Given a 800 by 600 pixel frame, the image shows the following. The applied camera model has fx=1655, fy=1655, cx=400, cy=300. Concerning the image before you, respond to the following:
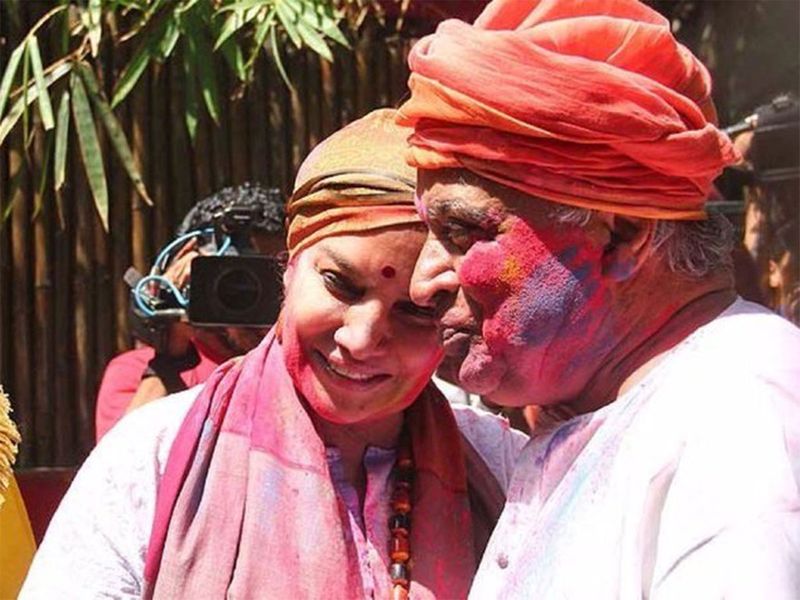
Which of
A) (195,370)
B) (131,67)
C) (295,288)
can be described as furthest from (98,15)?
(295,288)

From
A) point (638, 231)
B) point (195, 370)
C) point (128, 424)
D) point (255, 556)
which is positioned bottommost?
point (195, 370)

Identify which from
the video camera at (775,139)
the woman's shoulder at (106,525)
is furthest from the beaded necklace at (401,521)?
the video camera at (775,139)

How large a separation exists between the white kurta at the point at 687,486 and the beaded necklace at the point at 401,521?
20.4 inches

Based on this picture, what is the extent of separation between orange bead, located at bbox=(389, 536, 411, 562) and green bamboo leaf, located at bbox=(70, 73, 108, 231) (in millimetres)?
2547

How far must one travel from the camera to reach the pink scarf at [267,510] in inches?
96.1

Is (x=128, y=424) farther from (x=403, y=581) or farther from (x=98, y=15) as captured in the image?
(x=98, y=15)

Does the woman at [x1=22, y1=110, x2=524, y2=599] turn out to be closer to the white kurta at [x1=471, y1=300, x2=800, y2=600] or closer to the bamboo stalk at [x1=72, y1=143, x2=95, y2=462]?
the white kurta at [x1=471, y1=300, x2=800, y2=600]

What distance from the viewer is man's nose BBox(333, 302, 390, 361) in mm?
2504

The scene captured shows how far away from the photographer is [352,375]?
254 cm

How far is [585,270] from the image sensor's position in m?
1.98

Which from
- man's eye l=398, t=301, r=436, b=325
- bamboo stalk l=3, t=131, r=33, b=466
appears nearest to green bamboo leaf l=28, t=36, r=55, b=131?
bamboo stalk l=3, t=131, r=33, b=466

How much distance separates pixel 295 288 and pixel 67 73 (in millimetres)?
2806

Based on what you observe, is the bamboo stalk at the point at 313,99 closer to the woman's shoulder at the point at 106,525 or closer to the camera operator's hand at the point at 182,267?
the camera operator's hand at the point at 182,267

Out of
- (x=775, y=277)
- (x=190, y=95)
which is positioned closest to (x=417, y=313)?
(x=190, y=95)
